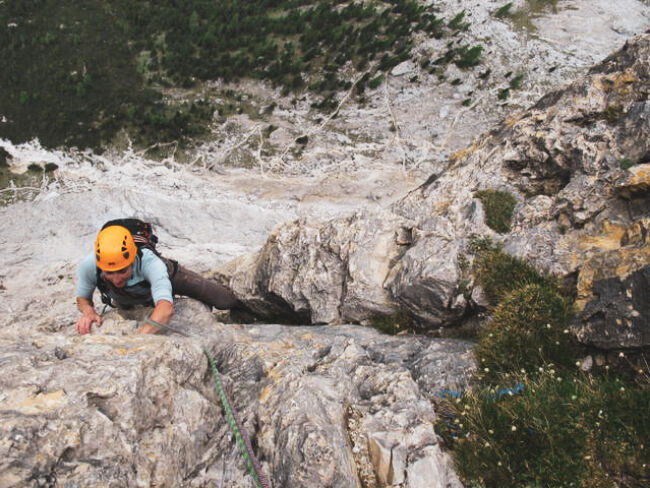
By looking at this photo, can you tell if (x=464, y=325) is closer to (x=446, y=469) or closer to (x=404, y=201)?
(x=446, y=469)

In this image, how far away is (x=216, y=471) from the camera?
4.71 m

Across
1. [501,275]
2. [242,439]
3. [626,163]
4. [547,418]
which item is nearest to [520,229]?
[501,275]

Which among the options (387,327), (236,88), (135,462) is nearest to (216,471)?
(135,462)

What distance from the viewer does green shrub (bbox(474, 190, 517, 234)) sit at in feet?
32.0

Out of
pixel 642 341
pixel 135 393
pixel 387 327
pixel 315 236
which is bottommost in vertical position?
pixel 387 327

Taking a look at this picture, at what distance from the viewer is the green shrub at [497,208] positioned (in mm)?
9742

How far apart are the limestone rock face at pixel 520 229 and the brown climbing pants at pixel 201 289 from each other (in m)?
0.48

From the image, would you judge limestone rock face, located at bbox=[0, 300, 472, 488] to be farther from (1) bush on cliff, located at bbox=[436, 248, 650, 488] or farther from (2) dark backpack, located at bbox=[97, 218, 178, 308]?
(2) dark backpack, located at bbox=[97, 218, 178, 308]

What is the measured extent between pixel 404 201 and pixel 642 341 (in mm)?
8809

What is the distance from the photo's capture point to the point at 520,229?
29.8ft

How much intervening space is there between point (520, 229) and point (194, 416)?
24.6 ft

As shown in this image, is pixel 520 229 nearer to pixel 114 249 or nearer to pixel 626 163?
pixel 626 163

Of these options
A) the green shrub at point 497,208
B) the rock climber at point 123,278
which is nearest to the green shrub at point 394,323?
the green shrub at point 497,208

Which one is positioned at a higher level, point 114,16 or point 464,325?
point 114,16
